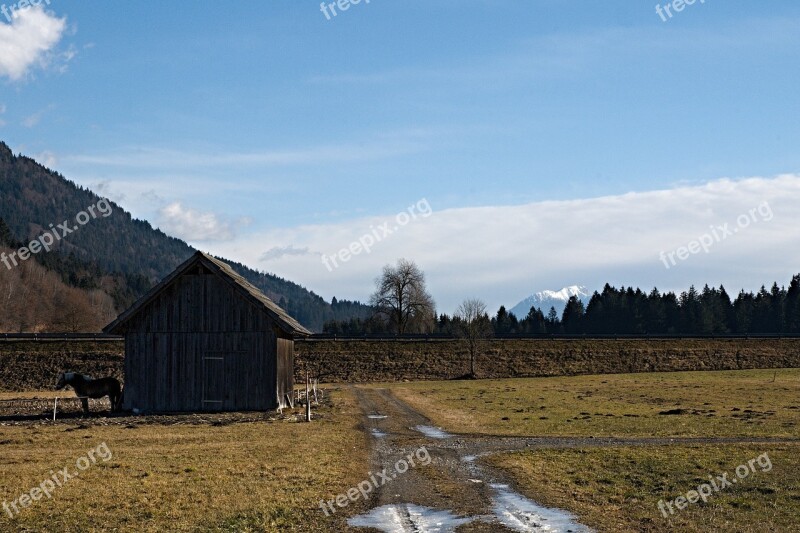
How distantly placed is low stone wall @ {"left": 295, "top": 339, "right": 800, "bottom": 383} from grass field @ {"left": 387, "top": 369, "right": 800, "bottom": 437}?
41.9 feet

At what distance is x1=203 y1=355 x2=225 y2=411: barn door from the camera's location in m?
39.6

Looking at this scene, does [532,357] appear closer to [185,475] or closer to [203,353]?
[203,353]

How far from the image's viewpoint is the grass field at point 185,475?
14.7 m

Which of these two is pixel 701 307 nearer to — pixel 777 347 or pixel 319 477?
pixel 777 347

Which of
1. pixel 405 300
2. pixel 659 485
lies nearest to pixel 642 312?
pixel 405 300

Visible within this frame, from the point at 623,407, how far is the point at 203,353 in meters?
22.7

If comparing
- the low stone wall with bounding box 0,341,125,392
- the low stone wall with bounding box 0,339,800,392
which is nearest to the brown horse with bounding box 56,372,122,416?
the low stone wall with bounding box 0,341,125,392

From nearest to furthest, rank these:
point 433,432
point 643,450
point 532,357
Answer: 1. point 643,450
2. point 433,432
3. point 532,357

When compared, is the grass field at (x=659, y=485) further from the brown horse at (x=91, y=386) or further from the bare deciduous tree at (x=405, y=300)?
the bare deciduous tree at (x=405, y=300)

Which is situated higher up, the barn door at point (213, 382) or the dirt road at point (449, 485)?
the barn door at point (213, 382)

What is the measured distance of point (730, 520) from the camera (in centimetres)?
1480

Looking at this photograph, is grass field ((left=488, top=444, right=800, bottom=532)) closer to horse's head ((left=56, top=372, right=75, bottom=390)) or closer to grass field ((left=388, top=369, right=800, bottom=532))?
grass field ((left=388, top=369, right=800, bottom=532))

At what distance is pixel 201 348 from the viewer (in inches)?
1567

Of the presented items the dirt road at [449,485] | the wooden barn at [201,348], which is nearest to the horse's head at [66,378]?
the wooden barn at [201,348]
